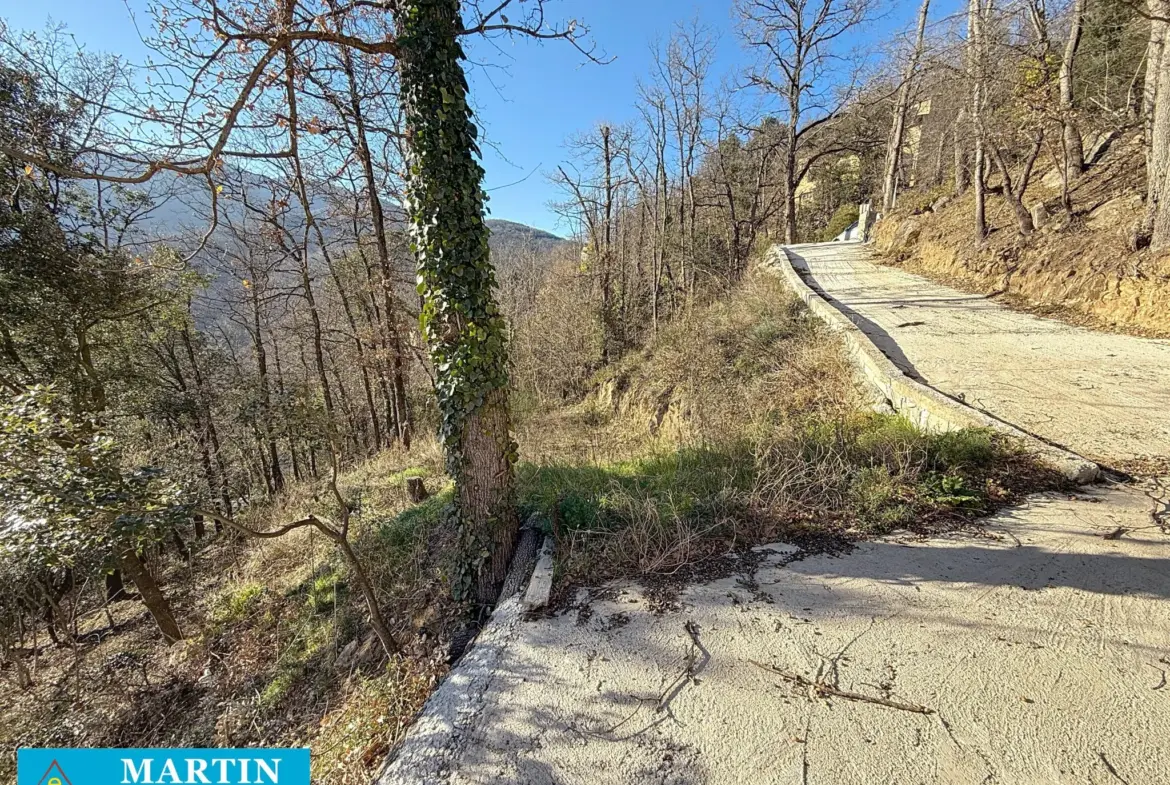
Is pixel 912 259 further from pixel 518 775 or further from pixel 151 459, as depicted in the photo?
pixel 151 459

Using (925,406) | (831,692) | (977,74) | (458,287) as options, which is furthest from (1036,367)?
(977,74)

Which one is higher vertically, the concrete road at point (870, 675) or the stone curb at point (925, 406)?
the stone curb at point (925, 406)

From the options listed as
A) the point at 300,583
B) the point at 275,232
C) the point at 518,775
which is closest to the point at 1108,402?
the point at 518,775

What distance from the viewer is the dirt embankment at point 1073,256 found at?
6148 millimetres

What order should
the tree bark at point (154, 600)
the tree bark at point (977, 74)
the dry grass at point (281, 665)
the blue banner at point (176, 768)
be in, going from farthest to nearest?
1. the tree bark at point (977, 74)
2. the tree bark at point (154, 600)
3. the dry grass at point (281, 665)
4. the blue banner at point (176, 768)

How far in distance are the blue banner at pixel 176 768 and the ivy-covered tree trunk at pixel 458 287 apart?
1384 millimetres

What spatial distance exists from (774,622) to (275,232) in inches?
483

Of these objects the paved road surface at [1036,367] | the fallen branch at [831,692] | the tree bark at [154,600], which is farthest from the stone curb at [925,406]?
the tree bark at [154,600]

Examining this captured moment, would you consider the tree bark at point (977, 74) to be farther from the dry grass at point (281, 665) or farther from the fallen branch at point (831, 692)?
the dry grass at point (281, 665)

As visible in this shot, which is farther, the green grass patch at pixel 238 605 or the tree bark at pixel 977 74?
the tree bark at pixel 977 74

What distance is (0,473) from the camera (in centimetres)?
291

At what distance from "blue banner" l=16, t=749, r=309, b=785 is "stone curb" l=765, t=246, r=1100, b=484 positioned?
562 centimetres

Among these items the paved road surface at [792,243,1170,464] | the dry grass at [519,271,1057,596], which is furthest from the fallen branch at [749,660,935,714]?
the paved road surface at [792,243,1170,464]

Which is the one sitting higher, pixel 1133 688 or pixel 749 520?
pixel 749 520
